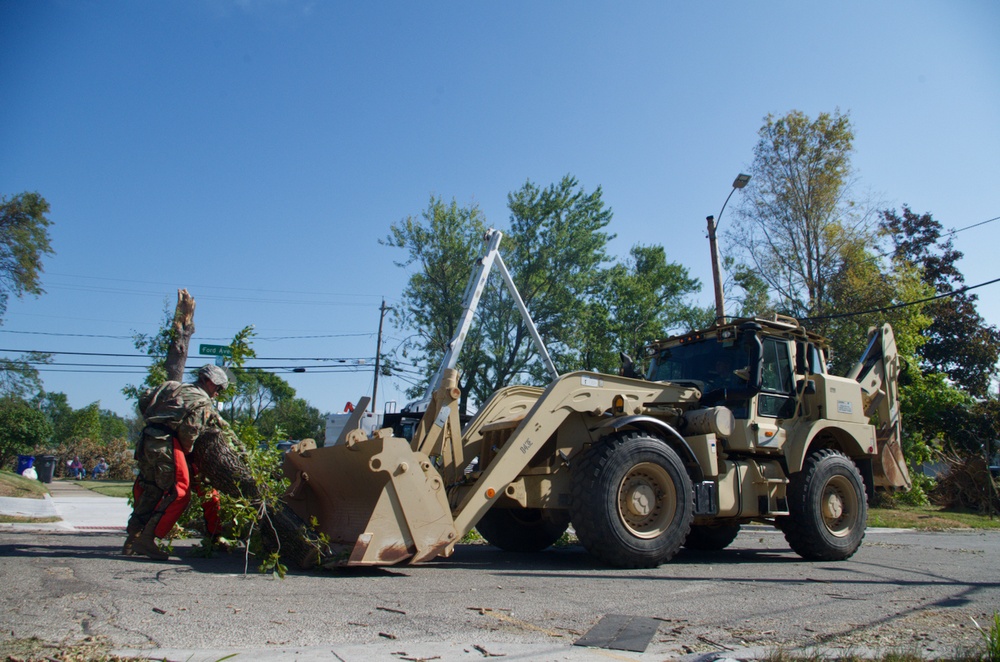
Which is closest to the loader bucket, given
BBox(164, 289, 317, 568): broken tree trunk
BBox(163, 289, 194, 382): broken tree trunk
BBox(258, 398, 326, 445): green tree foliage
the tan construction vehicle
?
the tan construction vehicle

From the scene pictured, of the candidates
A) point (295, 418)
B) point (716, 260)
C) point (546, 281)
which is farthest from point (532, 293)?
point (295, 418)

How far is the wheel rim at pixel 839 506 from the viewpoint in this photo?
8367mm

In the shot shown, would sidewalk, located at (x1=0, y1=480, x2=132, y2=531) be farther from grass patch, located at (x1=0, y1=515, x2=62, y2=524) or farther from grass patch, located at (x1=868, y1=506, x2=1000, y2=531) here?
grass patch, located at (x1=868, y1=506, x2=1000, y2=531)

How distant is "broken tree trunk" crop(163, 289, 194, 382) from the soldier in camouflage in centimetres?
157

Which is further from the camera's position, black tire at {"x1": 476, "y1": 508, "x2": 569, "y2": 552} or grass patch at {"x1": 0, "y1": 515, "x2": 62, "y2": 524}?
grass patch at {"x1": 0, "y1": 515, "x2": 62, "y2": 524}

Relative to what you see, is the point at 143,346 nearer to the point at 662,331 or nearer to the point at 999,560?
the point at 999,560

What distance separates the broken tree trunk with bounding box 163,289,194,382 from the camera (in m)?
7.62

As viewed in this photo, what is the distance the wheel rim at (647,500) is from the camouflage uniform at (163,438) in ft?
12.5

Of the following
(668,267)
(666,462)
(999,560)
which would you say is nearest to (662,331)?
(668,267)

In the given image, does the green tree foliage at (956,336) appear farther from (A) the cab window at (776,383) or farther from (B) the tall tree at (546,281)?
(A) the cab window at (776,383)

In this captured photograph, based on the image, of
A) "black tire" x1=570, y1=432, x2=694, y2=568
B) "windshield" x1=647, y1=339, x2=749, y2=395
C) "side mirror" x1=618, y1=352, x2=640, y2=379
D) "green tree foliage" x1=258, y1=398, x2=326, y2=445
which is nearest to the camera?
"black tire" x1=570, y1=432, x2=694, y2=568

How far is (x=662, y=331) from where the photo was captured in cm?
3092

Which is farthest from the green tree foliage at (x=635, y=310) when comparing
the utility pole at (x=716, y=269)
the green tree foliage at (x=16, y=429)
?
the green tree foliage at (x=16, y=429)

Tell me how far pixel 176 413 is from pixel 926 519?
1677cm
